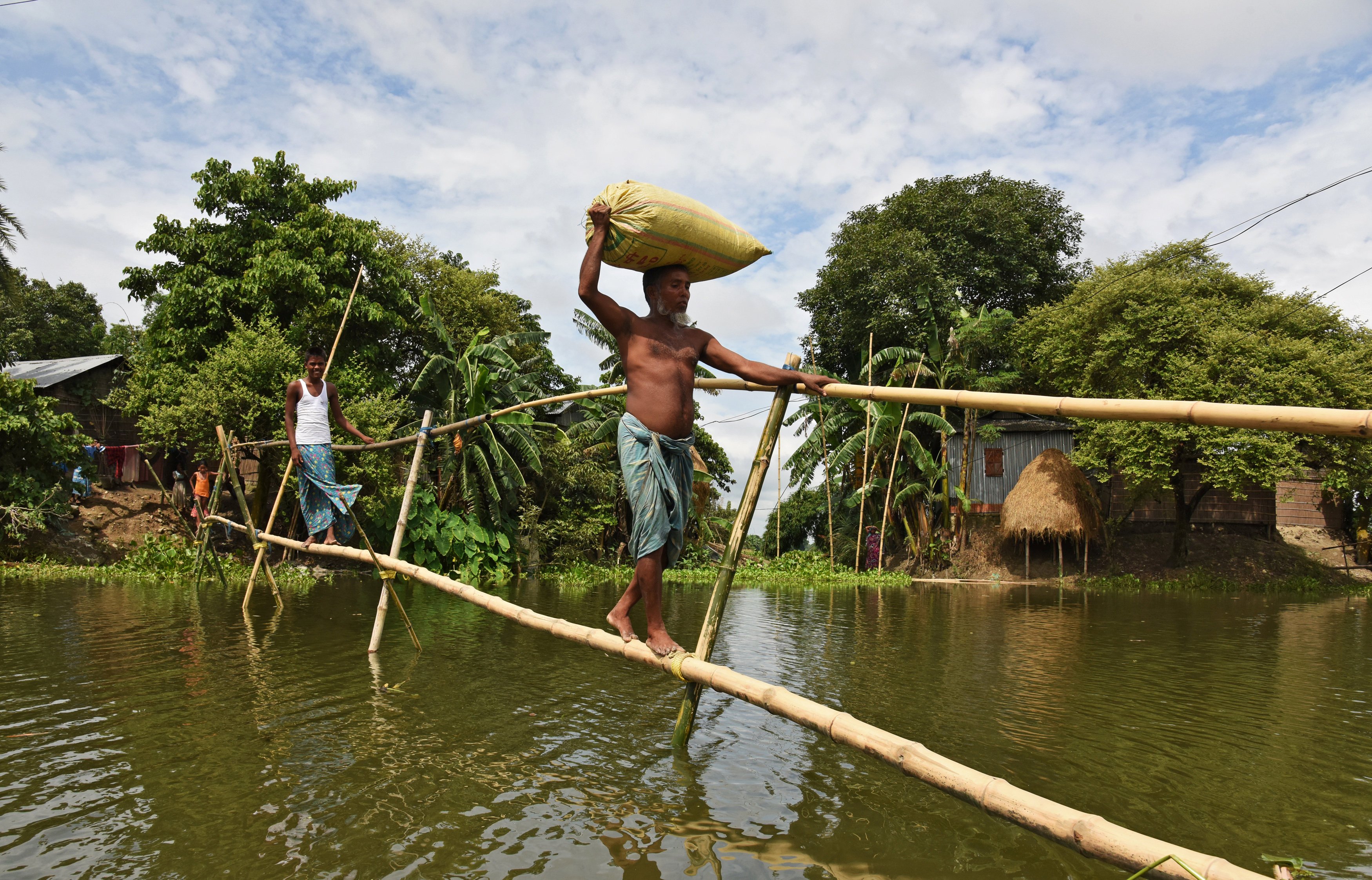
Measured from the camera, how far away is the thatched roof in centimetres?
1886

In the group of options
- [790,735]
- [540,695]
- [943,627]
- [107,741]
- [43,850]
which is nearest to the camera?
[43,850]

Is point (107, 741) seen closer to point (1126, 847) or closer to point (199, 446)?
point (1126, 847)

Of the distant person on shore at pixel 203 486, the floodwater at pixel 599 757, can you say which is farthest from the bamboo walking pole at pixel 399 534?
the distant person on shore at pixel 203 486

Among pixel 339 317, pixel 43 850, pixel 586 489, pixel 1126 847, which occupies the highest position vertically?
pixel 339 317

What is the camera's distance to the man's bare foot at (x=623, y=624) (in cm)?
362

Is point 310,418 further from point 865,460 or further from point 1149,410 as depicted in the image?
point 865,460

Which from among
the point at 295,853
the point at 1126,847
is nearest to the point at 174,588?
the point at 295,853

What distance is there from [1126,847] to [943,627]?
26.4ft

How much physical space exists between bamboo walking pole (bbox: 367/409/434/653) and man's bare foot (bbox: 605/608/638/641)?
2.65 m

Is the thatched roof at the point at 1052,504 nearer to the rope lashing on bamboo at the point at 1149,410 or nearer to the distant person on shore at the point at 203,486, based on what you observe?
the distant person on shore at the point at 203,486

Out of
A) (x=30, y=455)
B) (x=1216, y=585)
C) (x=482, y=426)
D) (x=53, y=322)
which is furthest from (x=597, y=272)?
(x=53, y=322)

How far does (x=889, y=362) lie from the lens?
2312 cm

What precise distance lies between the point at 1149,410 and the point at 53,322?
31867 millimetres

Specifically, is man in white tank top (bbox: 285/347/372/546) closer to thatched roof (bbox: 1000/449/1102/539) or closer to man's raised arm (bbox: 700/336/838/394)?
man's raised arm (bbox: 700/336/838/394)
